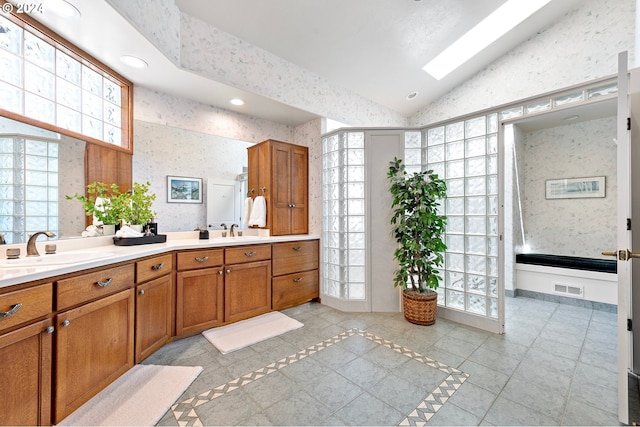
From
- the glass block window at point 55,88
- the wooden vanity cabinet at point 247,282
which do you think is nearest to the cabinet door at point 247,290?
the wooden vanity cabinet at point 247,282

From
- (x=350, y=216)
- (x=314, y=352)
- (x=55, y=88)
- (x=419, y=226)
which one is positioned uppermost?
(x=55, y=88)

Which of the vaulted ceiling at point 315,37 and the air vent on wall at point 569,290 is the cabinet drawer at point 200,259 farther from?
the air vent on wall at point 569,290

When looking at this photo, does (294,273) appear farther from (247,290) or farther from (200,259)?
(200,259)

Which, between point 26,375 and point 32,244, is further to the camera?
point 32,244

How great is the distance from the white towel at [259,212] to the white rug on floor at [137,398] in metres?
1.66

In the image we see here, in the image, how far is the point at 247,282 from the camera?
2.72 meters

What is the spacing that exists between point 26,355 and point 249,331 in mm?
1580

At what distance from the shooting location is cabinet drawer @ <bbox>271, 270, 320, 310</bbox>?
2980 mm

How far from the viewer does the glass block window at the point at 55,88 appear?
1648 millimetres

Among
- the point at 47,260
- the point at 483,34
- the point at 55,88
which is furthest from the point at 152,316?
the point at 483,34

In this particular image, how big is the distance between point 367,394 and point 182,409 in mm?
1137

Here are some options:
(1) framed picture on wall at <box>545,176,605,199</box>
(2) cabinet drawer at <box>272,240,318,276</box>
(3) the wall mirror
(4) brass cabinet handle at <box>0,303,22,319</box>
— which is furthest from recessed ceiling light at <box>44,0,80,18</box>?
(1) framed picture on wall at <box>545,176,605,199</box>

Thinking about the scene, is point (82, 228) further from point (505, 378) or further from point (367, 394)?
point (505, 378)

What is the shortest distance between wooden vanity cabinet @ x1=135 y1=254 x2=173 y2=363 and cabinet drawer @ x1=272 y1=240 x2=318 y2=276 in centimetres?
110
